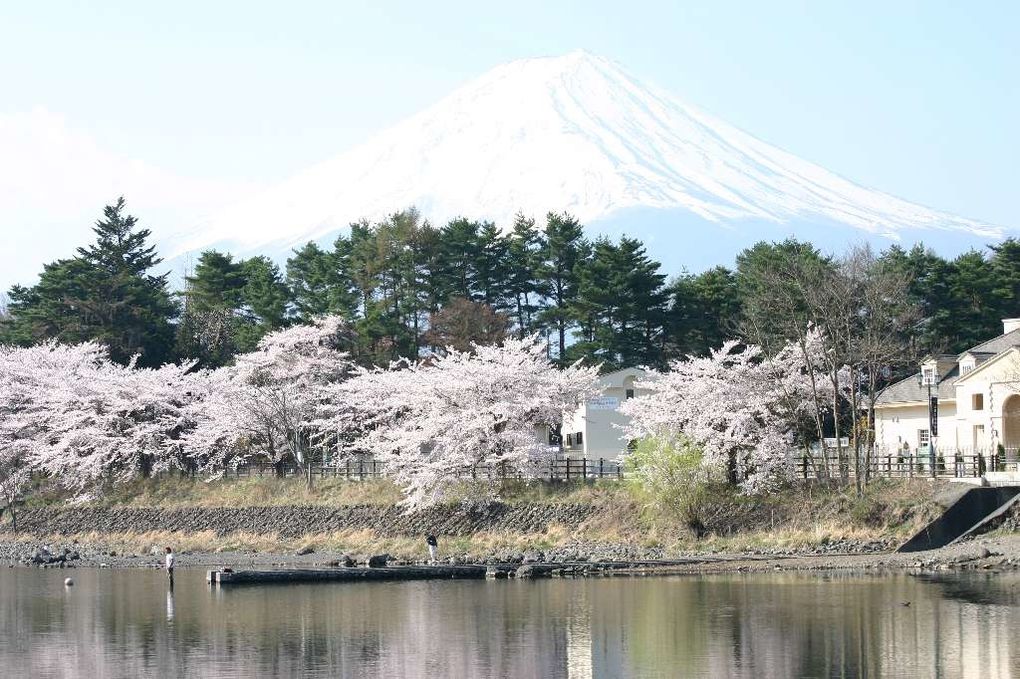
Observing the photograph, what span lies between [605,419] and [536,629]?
3098 cm

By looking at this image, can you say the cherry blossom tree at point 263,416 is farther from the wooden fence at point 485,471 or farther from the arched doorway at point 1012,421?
the arched doorway at point 1012,421

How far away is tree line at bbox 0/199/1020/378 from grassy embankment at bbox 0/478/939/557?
15544mm

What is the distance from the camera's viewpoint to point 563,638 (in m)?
→ 31.1

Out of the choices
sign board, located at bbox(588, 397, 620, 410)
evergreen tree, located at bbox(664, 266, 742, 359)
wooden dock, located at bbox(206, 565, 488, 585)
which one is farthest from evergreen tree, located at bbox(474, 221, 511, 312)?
wooden dock, located at bbox(206, 565, 488, 585)

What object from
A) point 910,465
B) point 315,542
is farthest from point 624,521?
point 315,542

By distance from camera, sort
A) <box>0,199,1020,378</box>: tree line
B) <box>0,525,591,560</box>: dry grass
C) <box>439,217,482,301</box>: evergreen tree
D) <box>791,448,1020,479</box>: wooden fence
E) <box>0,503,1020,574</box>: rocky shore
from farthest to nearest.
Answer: <box>439,217,482,301</box>: evergreen tree, <box>0,199,1020,378</box>: tree line, <box>0,525,591,560</box>: dry grass, <box>791,448,1020,479</box>: wooden fence, <box>0,503,1020,574</box>: rocky shore

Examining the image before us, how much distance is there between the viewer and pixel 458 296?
7644 cm

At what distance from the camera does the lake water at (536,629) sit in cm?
2803

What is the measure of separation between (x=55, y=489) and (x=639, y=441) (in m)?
27.4

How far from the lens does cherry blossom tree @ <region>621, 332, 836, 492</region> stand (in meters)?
48.8

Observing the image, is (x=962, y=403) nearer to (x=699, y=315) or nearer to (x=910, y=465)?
(x=910, y=465)

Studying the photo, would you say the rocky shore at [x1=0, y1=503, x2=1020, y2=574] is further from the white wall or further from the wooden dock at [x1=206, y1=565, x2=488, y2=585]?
the white wall

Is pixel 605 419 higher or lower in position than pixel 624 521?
higher

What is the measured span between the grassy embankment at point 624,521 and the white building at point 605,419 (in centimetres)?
1003
